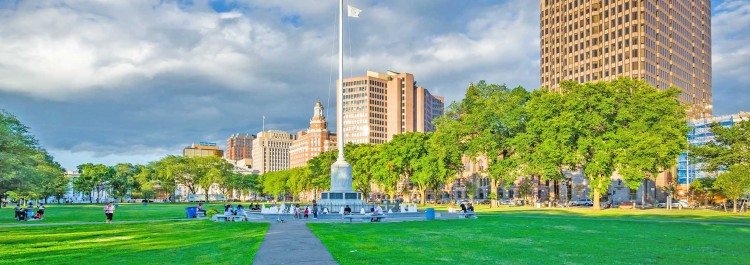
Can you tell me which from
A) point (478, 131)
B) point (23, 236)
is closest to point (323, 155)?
point (478, 131)

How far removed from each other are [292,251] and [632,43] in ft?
483

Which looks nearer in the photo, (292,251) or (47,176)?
(292,251)

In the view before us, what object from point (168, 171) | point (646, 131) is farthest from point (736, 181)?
point (168, 171)

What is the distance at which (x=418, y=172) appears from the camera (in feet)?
313

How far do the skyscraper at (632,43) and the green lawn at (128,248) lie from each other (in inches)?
5467

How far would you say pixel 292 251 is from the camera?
21891mm

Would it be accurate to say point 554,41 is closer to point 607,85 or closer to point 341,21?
point 607,85

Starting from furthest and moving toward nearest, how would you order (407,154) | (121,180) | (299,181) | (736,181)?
(299,181) → (121,180) → (407,154) → (736,181)

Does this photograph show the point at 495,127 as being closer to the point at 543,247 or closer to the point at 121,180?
the point at 543,247

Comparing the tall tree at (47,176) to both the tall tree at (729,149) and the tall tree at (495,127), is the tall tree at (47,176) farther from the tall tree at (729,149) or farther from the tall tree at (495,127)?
the tall tree at (729,149)

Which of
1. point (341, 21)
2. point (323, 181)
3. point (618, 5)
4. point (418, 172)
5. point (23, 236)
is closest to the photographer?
point (23, 236)

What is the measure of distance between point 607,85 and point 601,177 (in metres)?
12.5

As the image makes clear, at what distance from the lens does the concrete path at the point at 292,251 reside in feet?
62.5

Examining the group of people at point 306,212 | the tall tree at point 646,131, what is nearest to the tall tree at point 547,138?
the tall tree at point 646,131
